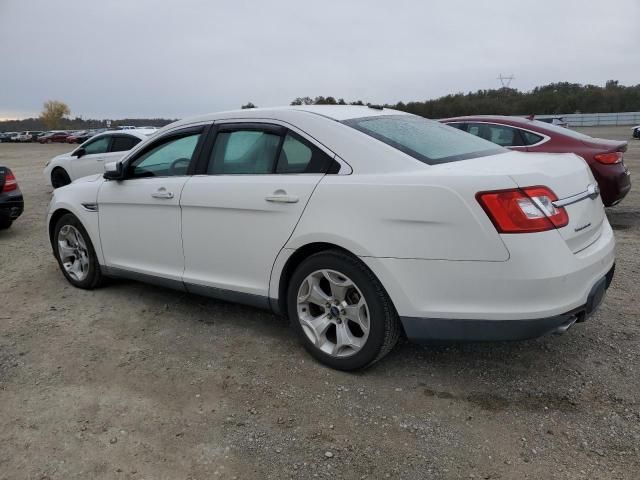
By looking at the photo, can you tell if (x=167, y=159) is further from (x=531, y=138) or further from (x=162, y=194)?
(x=531, y=138)

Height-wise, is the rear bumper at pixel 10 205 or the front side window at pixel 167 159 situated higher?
the front side window at pixel 167 159

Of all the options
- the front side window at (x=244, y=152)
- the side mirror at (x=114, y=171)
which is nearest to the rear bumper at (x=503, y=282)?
the front side window at (x=244, y=152)

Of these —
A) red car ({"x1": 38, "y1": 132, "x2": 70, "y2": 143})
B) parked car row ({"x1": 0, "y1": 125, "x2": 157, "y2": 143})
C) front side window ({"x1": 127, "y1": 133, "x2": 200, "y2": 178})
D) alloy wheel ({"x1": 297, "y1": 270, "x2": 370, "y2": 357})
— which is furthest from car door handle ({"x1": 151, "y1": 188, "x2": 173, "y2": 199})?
red car ({"x1": 38, "y1": 132, "x2": 70, "y2": 143})

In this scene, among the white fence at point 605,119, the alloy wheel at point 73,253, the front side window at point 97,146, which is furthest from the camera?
the white fence at point 605,119

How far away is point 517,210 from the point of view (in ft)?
8.58

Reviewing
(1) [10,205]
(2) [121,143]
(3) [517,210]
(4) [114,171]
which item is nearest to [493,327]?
(3) [517,210]

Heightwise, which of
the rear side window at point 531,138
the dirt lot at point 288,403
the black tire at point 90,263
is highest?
the rear side window at point 531,138

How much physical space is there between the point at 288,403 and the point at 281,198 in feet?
3.96

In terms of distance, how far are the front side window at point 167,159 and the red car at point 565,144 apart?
4.93 metres

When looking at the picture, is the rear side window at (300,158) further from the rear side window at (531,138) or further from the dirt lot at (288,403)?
the rear side window at (531,138)

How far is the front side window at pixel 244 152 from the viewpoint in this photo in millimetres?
3537

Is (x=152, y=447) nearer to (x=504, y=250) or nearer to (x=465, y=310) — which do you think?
(x=465, y=310)

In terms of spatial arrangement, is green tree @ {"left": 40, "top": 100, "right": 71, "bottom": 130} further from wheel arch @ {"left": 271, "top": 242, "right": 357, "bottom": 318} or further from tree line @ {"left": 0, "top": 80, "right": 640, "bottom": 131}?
wheel arch @ {"left": 271, "top": 242, "right": 357, "bottom": 318}

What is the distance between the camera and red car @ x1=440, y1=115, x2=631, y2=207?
684 centimetres
